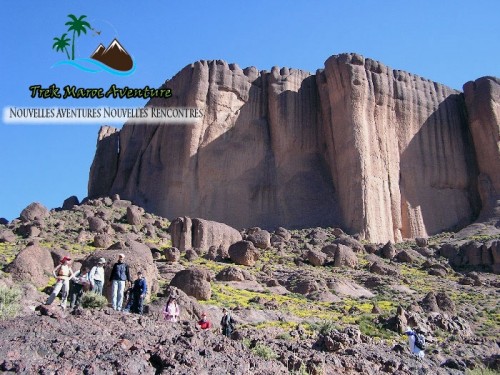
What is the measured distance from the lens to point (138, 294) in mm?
13617

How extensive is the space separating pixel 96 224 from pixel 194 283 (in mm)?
19148

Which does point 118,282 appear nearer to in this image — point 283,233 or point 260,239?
point 260,239

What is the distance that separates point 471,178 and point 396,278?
21526 mm

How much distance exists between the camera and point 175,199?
5038 centimetres

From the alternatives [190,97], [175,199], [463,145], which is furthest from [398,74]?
[175,199]

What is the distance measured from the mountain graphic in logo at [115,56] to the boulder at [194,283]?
16.0 m

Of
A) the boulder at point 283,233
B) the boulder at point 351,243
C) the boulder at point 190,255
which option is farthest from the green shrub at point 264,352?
the boulder at point 283,233

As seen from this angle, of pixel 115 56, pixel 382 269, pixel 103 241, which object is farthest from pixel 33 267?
pixel 382 269

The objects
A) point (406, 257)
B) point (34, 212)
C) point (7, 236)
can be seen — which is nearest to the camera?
point (7, 236)

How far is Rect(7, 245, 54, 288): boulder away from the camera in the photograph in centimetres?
2117

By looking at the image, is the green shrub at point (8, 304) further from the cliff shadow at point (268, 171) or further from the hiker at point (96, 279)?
the cliff shadow at point (268, 171)

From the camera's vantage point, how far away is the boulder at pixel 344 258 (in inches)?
1483

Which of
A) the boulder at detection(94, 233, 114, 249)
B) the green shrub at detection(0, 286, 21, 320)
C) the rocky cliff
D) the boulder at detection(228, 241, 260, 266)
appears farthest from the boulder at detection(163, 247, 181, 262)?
the green shrub at detection(0, 286, 21, 320)

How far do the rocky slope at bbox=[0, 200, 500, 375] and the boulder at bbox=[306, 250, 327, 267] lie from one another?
0.11 meters
